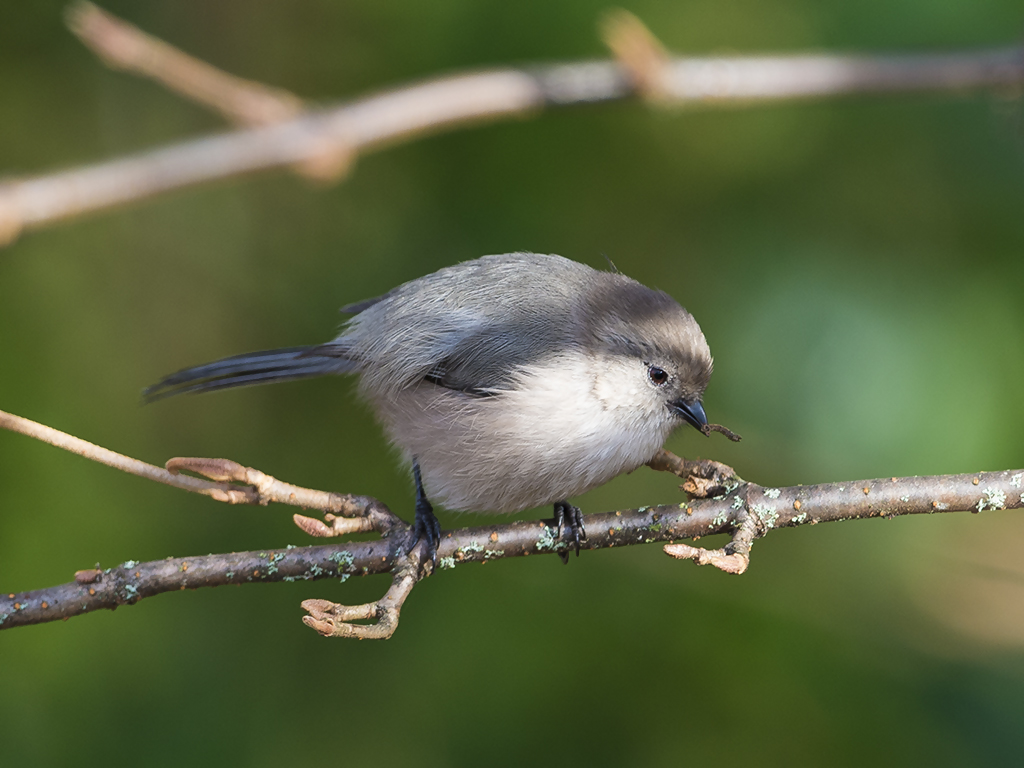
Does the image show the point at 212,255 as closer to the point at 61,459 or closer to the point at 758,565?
the point at 61,459

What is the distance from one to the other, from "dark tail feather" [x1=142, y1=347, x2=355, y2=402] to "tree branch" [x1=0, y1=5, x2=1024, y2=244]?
1.78ft

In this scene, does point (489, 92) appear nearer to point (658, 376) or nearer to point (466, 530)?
point (658, 376)

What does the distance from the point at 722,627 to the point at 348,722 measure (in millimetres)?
1244

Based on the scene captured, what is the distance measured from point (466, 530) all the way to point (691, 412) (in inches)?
27.3

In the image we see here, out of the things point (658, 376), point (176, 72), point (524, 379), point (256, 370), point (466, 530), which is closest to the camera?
point (466, 530)

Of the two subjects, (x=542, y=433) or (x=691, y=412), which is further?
(x=691, y=412)

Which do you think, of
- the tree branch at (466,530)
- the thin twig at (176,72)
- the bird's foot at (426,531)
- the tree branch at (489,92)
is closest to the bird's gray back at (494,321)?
the bird's foot at (426,531)

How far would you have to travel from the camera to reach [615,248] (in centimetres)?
330

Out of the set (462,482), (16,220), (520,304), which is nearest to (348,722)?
(462,482)

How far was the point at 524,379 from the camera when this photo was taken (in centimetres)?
214

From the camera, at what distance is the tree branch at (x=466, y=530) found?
1.63m

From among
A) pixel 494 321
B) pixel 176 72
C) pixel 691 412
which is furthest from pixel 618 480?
pixel 176 72

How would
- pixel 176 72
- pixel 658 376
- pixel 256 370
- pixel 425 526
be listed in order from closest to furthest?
pixel 425 526 → pixel 658 376 → pixel 256 370 → pixel 176 72

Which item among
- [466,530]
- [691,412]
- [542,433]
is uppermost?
[691,412]
